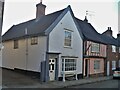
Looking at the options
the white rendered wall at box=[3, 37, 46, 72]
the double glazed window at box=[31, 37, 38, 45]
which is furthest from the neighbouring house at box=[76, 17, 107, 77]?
the white rendered wall at box=[3, 37, 46, 72]

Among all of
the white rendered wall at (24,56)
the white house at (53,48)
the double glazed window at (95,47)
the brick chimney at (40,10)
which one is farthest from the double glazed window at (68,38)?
the brick chimney at (40,10)

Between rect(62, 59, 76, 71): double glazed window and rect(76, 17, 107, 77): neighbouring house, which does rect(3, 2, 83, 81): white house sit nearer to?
rect(62, 59, 76, 71): double glazed window

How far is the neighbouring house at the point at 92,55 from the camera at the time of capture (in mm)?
25062

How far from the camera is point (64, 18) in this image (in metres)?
21.6

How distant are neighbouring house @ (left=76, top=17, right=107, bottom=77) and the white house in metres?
1.33

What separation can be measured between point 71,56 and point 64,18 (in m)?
4.14

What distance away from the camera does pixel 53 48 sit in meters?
19.9

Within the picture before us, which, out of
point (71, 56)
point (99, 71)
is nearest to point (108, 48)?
point (99, 71)

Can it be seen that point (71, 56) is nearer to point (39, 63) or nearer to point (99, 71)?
point (39, 63)

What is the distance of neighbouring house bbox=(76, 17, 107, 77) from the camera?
25062mm

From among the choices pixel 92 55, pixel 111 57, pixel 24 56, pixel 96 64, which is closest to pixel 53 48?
pixel 24 56

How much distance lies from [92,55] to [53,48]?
26.5ft

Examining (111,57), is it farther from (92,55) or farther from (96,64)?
(92,55)

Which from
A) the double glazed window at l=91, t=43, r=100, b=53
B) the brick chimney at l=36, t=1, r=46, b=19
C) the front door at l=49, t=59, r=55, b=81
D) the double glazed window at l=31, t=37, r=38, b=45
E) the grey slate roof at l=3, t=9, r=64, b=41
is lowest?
the front door at l=49, t=59, r=55, b=81
